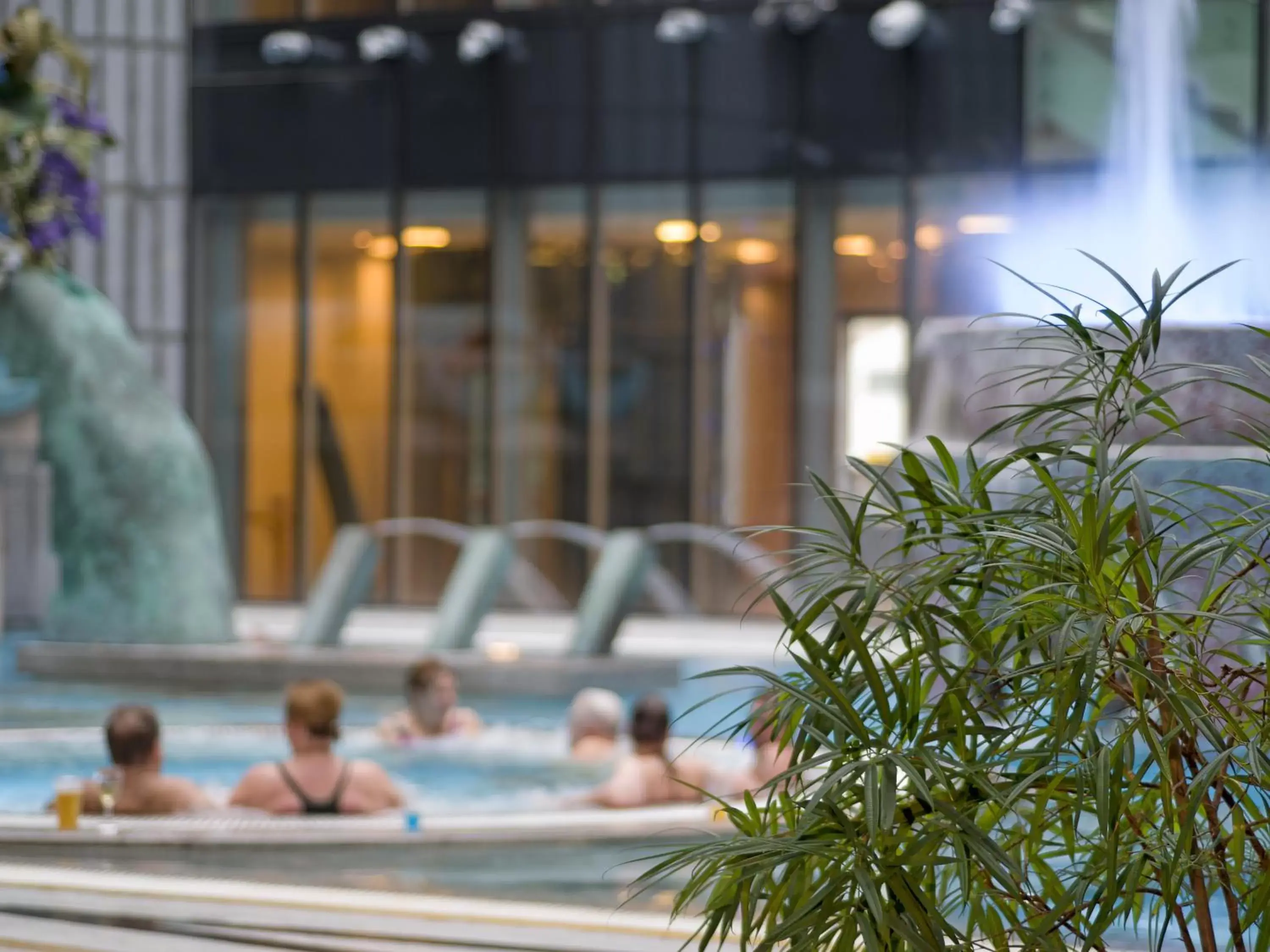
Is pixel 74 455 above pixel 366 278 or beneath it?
beneath

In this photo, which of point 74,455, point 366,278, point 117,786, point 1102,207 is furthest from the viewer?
point 366,278

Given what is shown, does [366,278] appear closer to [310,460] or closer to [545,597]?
[310,460]

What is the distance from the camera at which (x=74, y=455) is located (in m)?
13.9

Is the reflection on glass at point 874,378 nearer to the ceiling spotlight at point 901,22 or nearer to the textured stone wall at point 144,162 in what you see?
the ceiling spotlight at point 901,22

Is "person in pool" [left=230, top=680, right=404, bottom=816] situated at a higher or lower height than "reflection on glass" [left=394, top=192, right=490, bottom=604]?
lower

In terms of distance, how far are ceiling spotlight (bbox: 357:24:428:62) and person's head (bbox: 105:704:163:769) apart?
1255 centimetres

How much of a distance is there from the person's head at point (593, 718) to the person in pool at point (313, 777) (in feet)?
7.97

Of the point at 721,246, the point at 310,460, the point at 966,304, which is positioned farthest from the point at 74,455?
the point at 966,304

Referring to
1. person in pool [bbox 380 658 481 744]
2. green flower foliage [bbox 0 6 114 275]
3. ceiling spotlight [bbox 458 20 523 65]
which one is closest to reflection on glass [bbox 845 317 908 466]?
ceiling spotlight [bbox 458 20 523 65]

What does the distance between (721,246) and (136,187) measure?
6.26 meters

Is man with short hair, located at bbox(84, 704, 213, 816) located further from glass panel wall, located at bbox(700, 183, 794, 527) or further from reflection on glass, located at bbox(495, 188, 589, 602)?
reflection on glass, located at bbox(495, 188, 589, 602)

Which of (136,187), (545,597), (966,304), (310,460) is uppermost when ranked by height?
(136,187)

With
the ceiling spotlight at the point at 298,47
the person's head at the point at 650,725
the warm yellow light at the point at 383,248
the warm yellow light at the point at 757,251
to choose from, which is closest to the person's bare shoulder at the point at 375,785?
the person's head at the point at 650,725

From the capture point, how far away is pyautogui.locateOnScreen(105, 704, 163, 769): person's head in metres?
7.21
